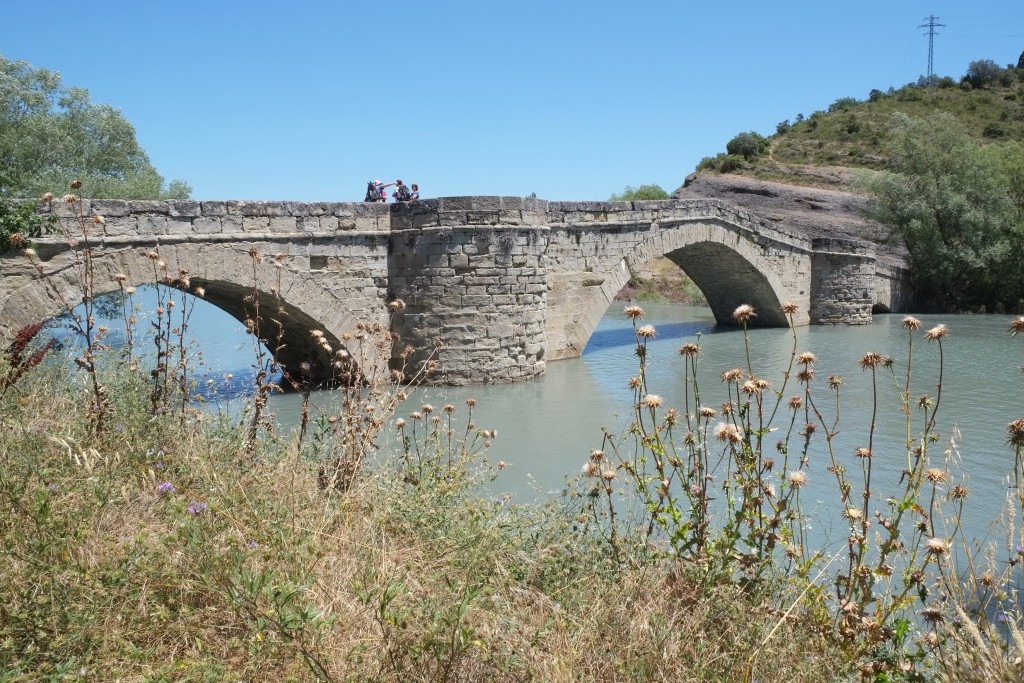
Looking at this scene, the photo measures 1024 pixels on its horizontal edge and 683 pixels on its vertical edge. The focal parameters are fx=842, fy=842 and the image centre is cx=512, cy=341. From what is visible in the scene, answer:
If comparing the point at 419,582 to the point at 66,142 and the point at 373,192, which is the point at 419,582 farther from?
the point at 66,142

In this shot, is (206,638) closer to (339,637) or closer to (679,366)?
(339,637)

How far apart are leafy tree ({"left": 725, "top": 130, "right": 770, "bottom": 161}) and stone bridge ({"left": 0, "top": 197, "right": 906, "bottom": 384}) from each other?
23.1 meters

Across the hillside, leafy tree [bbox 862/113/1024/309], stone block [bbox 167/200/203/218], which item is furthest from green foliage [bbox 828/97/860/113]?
stone block [bbox 167/200/203/218]

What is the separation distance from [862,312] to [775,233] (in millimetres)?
3206

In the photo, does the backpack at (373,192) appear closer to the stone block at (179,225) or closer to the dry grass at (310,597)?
the stone block at (179,225)

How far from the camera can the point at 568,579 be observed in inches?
127

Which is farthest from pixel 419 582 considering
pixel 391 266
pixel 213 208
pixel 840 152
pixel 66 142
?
pixel 840 152

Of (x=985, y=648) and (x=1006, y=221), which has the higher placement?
(x=1006, y=221)

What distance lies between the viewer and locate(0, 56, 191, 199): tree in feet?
48.8

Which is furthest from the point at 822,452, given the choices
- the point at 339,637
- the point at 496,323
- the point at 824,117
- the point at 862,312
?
the point at 824,117

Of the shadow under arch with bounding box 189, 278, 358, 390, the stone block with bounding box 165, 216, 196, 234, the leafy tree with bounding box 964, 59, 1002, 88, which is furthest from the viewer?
the leafy tree with bounding box 964, 59, 1002, 88

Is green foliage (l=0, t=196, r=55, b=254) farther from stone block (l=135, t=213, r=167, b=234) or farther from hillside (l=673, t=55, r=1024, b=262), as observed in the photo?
hillside (l=673, t=55, r=1024, b=262)

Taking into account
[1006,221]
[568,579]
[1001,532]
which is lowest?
[1001,532]

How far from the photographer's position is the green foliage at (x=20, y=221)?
313 inches
